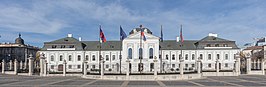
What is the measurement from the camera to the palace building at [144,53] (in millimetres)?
70938

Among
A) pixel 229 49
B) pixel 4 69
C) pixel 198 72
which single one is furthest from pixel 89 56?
pixel 198 72

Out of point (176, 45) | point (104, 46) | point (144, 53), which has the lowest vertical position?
point (144, 53)

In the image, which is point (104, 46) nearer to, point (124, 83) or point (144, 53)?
point (144, 53)

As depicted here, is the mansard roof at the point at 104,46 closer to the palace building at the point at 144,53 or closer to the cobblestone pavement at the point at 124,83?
the palace building at the point at 144,53

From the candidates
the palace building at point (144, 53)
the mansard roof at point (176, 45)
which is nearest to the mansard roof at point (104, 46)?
the palace building at point (144, 53)

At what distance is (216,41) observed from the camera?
237ft

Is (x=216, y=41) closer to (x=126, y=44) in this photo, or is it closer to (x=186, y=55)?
(x=186, y=55)

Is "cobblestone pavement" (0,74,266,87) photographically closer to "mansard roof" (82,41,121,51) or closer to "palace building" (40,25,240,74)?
"palace building" (40,25,240,74)

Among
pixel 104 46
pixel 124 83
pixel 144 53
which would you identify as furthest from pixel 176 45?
pixel 124 83

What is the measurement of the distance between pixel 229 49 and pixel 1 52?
8938 centimetres

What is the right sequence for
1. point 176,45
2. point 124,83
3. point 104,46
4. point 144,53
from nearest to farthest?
point 124,83, point 144,53, point 176,45, point 104,46

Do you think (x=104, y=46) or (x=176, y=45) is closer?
(x=176, y=45)

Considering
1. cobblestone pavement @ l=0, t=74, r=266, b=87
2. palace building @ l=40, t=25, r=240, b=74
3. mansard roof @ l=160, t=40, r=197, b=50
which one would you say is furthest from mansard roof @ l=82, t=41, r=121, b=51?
cobblestone pavement @ l=0, t=74, r=266, b=87

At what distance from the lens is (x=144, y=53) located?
7138 centimetres
